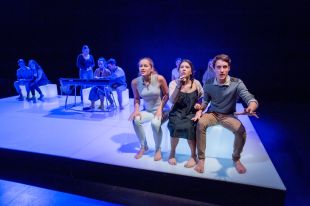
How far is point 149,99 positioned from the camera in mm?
3189

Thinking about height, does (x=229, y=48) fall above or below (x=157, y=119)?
above

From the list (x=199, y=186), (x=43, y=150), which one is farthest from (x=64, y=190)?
(x=199, y=186)

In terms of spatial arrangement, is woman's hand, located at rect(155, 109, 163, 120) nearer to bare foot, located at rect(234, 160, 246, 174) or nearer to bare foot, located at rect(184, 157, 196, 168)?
bare foot, located at rect(184, 157, 196, 168)

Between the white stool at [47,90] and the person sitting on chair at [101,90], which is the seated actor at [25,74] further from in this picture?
the person sitting on chair at [101,90]

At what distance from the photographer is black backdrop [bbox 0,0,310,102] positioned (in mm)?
6680

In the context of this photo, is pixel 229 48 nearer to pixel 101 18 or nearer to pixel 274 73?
pixel 274 73

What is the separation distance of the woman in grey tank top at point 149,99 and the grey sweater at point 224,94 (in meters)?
0.57

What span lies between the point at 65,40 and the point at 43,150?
5.99 metres

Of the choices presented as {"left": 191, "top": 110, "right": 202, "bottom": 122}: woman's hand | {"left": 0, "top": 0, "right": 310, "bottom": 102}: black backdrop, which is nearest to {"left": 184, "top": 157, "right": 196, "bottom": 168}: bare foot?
{"left": 191, "top": 110, "right": 202, "bottom": 122}: woman's hand

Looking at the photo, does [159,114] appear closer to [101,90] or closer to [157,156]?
[157,156]

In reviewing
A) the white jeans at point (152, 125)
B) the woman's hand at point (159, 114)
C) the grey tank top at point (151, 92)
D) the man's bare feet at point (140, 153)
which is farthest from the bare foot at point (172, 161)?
the grey tank top at point (151, 92)

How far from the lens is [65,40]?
851 cm

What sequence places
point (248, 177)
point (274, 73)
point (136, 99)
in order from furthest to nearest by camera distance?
point (274, 73)
point (136, 99)
point (248, 177)

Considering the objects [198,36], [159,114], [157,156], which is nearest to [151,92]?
[159,114]
